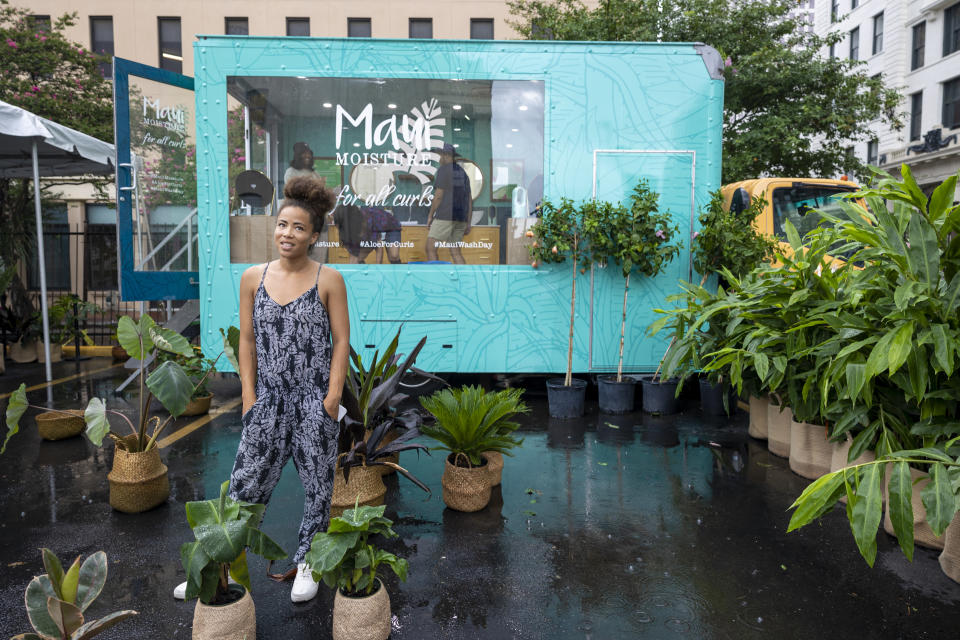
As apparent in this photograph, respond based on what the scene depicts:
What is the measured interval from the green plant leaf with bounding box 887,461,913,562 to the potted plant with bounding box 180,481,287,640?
226cm

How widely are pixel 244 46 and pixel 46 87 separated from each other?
9.66 metres

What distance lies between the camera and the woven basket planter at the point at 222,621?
7.88 feet

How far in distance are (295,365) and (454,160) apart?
4.08 meters

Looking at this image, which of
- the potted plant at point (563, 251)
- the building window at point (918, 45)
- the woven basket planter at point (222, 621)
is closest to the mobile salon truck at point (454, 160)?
the potted plant at point (563, 251)

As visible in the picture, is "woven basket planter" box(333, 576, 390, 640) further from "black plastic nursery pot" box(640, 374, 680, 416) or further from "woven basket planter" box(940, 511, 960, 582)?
"black plastic nursery pot" box(640, 374, 680, 416)

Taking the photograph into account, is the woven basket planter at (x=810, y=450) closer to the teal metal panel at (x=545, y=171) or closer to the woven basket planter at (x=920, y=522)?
the woven basket planter at (x=920, y=522)

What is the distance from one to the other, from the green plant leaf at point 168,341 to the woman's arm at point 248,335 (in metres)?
1.23

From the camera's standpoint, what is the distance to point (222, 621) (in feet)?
7.91

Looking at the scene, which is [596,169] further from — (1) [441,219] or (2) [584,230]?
(1) [441,219]

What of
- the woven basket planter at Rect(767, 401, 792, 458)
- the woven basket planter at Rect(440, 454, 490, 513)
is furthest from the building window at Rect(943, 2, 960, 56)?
the woven basket planter at Rect(440, 454, 490, 513)

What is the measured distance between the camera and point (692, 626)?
2.75 m

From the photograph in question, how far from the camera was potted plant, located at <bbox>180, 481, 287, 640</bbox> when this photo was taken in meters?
2.24

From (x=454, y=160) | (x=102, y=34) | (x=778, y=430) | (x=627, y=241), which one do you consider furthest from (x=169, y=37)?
(x=778, y=430)

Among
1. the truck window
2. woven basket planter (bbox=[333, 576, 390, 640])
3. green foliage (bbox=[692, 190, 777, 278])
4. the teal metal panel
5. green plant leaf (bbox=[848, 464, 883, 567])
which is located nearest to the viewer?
green plant leaf (bbox=[848, 464, 883, 567])
